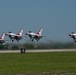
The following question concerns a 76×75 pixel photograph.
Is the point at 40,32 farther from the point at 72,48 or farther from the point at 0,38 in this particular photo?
the point at 72,48

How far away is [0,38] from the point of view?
453ft

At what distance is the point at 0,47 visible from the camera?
124 m

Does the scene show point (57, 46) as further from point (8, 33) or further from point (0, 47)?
point (8, 33)

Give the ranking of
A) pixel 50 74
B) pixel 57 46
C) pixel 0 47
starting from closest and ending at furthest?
pixel 50 74 < pixel 57 46 < pixel 0 47

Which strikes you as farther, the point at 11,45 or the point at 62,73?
the point at 11,45

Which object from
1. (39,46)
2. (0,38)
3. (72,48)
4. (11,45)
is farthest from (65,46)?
(0,38)

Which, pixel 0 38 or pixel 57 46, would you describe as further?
pixel 0 38

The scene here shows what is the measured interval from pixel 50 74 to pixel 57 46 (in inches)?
2413

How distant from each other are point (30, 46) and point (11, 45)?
33.9ft

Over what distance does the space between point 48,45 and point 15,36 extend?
52.8 metres

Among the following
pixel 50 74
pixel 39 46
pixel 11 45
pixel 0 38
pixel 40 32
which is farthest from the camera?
pixel 40 32

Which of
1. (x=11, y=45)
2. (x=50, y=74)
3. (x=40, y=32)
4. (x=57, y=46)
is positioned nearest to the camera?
(x=50, y=74)

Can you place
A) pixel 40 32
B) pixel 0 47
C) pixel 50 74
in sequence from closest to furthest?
pixel 50 74
pixel 0 47
pixel 40 32

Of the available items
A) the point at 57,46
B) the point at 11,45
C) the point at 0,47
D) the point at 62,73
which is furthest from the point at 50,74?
the point at 0,47
